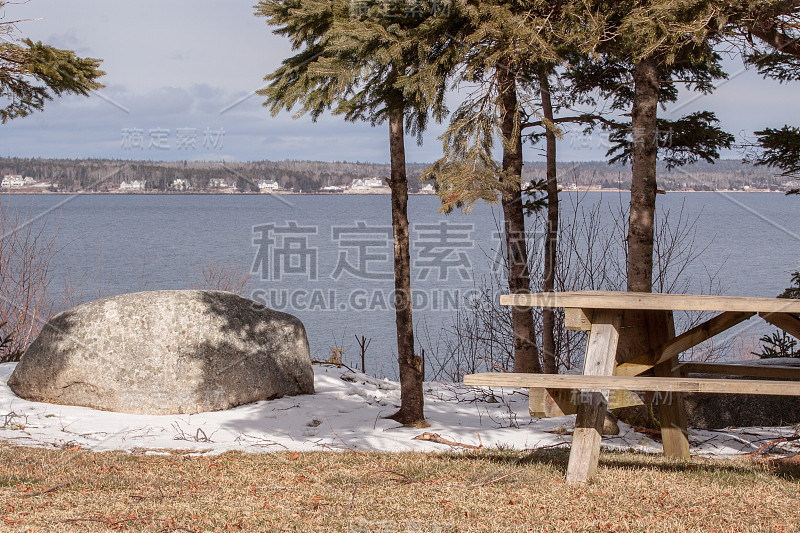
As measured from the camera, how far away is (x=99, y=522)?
352 cm

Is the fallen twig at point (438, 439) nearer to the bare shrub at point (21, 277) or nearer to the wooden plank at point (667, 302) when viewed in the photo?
the wooden plank at point (667, 302)

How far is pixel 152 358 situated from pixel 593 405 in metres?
5.20

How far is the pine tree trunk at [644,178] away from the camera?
22.5 feet

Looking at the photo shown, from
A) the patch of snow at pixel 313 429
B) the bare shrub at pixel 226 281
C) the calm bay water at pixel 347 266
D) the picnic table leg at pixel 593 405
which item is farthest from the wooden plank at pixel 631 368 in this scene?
the bare shrub at pixel 226 281

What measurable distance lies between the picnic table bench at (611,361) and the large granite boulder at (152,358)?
4409mm

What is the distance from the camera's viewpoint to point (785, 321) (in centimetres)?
486

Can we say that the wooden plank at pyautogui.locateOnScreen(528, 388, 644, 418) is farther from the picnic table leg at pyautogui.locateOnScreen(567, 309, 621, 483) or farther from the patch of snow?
the patch of snow

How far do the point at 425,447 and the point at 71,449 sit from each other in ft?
9.79

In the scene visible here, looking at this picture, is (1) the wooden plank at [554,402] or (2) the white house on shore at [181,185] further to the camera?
(2) the white house on shore at [181,185]

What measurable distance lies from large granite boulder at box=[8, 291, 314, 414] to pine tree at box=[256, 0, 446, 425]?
1.84 meters

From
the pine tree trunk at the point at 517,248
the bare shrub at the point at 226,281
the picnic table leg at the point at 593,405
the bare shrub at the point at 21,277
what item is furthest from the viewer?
the bare shrub at the point at 226,281

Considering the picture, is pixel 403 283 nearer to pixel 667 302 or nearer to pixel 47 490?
pixel 667 302

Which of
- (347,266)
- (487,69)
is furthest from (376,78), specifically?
(347,266)

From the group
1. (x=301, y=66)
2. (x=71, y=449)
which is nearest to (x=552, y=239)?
(x=301, y=66)
